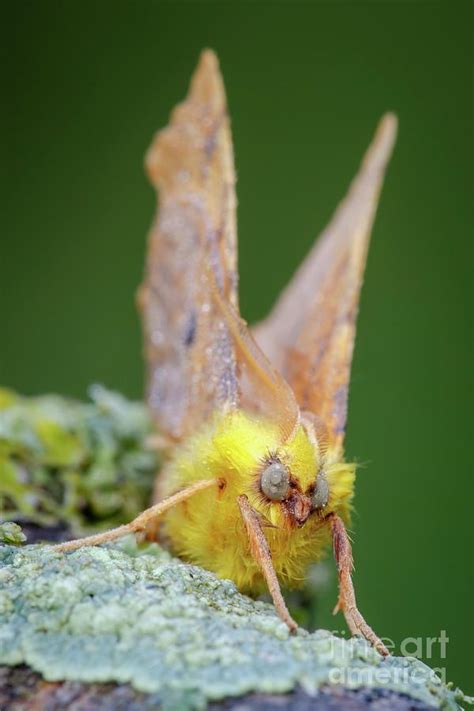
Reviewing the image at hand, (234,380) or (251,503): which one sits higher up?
(234,380)

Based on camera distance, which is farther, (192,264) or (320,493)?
(192,264)

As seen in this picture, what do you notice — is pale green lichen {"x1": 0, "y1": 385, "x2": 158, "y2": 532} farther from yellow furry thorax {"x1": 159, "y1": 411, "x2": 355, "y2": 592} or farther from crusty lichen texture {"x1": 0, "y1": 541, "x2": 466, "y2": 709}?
crusty lichen texture {"x1": 0, "y1": 541, "x2": 466, "y2": 709}

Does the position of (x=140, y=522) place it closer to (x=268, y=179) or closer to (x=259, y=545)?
(x=259, y=545)

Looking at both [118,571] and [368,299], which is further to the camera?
[368,299]

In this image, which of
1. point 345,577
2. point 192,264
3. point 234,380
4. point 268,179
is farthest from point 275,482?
point 268,179

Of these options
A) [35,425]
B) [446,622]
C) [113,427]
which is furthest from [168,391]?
Answer: [446,622]

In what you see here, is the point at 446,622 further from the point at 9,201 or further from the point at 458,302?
the point at 9,201
